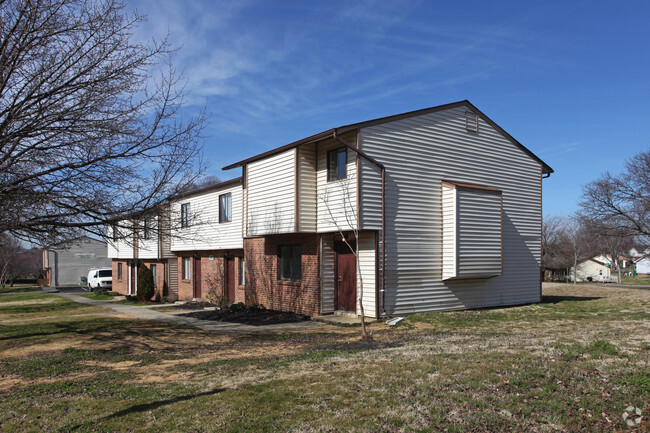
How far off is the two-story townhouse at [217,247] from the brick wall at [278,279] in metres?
1.76

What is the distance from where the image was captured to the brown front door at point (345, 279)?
15133 millimetres

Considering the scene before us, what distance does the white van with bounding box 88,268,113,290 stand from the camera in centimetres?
3828

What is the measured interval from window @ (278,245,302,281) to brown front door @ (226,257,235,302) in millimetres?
5074

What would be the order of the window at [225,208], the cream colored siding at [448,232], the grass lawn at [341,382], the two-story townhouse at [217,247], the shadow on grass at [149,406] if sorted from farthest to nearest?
the window at [225,208]
the two-story townhouse at [217,247]
the cream colored siding at [448,232]
the shadow on grass at [149,406]
the grass lawn at [341,382]

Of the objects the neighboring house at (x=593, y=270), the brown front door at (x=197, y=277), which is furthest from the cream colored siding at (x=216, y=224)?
the neighboring house at (x=593, y=270)

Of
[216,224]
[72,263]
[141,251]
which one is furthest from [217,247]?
[72,263]

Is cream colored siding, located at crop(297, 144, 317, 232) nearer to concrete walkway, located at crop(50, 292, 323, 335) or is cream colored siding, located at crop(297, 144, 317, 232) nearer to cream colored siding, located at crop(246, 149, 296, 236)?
cream colored siding, located at crop(246, 149, 296, 236)

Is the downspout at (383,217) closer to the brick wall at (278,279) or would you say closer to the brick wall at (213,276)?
the brick wall at (278,279)

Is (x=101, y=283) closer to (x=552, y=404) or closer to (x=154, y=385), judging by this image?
(x=154, y=385)

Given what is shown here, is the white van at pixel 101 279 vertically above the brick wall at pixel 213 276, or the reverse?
the brick wall at pixel 213 276

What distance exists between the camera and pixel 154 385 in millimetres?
7191

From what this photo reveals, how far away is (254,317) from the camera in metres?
16.4

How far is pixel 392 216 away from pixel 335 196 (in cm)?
184

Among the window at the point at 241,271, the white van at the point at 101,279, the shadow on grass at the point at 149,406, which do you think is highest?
the window at the point at 241,271
